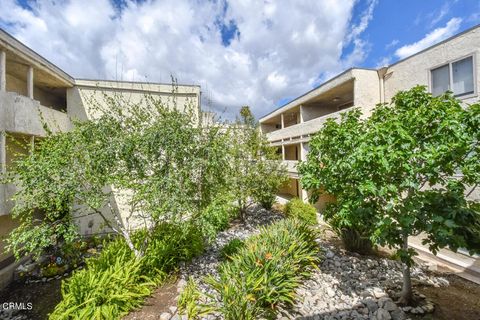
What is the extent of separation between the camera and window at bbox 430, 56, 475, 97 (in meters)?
8.03

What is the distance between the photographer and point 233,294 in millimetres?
4887

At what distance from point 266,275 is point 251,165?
24.1 ft

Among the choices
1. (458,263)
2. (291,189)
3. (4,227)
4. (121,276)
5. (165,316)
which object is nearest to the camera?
(165,316)

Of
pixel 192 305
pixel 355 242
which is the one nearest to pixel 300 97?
pixel 355 242

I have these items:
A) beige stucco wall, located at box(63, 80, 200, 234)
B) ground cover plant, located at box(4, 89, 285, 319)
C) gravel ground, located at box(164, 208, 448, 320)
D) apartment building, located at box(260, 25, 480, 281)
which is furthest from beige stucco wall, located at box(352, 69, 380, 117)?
beige stucco wall, located at box(63, 80, 200, 234)

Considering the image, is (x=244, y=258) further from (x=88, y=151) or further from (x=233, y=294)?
(x=88, y=151)

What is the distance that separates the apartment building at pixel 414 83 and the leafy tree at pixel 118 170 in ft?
17.1

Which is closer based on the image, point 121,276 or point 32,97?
point 121,276

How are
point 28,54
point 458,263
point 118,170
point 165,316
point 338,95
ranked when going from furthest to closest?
point 338,95, point 28,54, point 458,263, point 118,170, point 165,316

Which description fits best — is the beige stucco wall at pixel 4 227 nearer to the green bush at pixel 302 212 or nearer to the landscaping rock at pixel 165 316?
the landscaping rock at pixel 165 316

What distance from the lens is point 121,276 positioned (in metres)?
5.90

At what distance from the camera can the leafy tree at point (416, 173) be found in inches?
158

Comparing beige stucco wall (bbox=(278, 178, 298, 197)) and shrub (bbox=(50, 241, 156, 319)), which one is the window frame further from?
shrub (bbox=(50, 241, 156, 319))

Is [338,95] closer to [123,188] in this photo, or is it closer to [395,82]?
[395,82]
